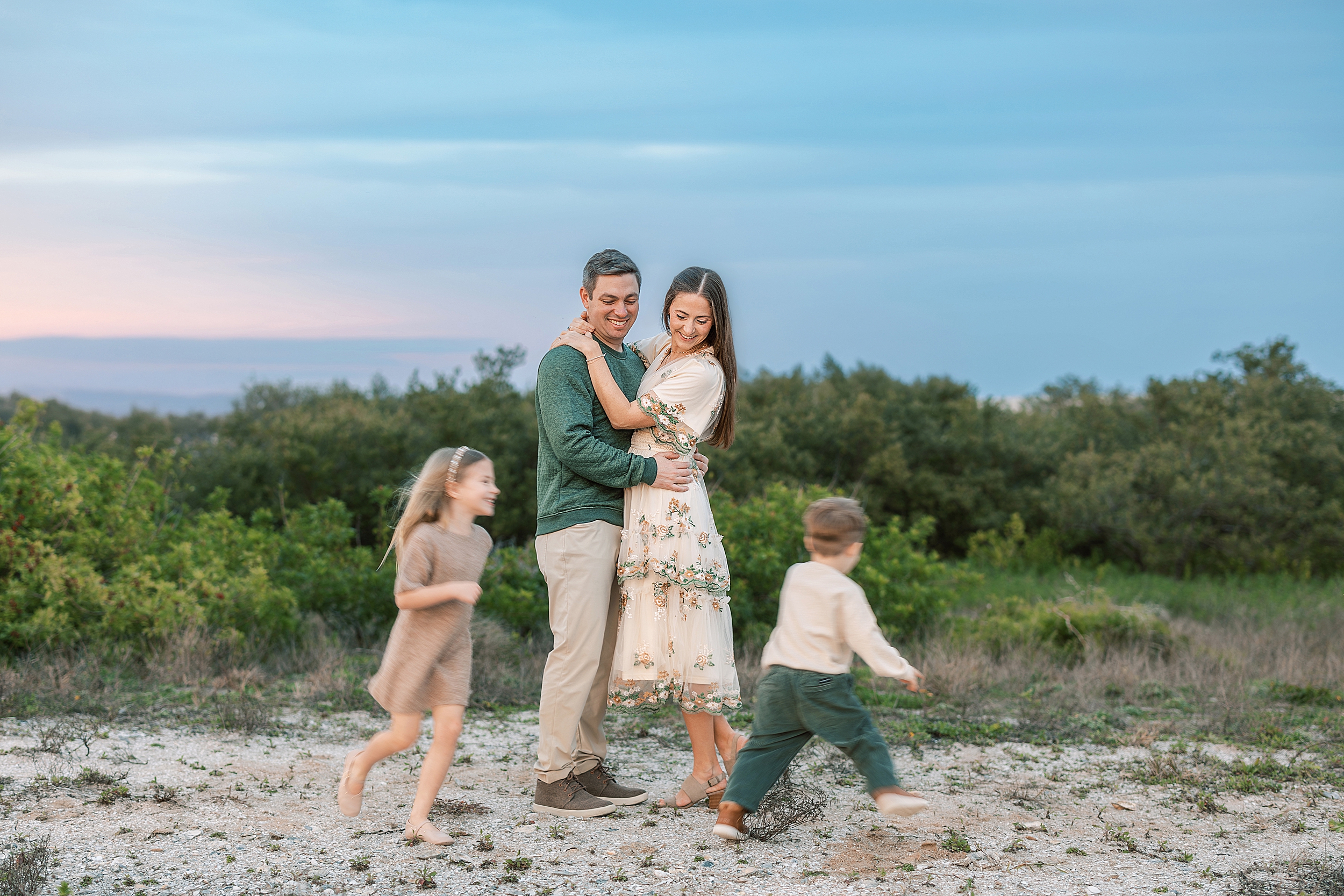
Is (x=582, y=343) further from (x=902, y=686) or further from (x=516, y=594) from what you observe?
(x=516, y=594)

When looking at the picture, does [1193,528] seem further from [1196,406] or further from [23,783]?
[23,783]

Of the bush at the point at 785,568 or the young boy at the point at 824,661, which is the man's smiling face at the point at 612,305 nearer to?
the young boy at the point at 824,661

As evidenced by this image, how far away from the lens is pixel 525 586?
9234 mm

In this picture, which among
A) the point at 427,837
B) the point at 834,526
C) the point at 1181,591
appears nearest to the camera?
the point at 834,526

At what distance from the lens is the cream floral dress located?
448cm

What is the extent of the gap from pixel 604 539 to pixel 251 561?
5.43 m

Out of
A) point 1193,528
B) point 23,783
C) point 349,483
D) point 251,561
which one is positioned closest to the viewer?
point 23,783

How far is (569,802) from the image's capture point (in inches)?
184

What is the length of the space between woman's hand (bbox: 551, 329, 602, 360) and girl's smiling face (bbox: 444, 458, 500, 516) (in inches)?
25.8

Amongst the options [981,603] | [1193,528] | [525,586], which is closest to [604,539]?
[525,586]

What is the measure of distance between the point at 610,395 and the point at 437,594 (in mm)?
1070

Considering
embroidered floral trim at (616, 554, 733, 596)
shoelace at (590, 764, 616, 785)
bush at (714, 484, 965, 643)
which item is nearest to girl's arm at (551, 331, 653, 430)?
embroidered floral trim at (616, 554, 733, 596)

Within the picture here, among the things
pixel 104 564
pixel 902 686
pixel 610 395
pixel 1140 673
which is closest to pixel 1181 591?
Result: pixel 1140 673

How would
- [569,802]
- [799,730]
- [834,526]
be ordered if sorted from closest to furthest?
1. [834,526]
2. [799,730]
3. [569,802]
